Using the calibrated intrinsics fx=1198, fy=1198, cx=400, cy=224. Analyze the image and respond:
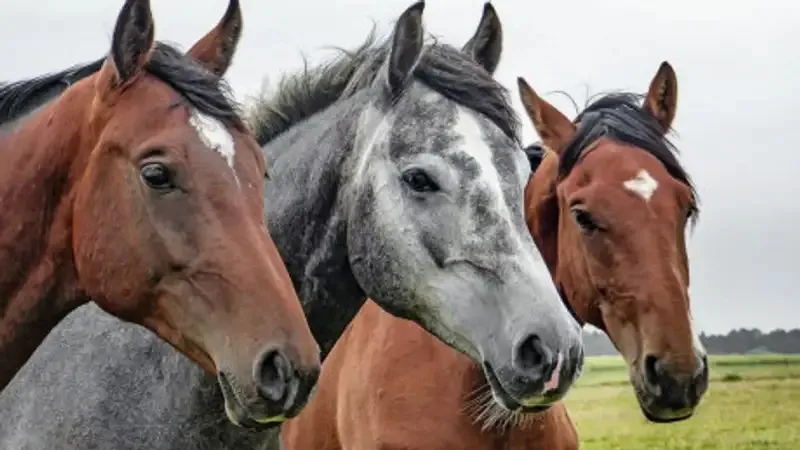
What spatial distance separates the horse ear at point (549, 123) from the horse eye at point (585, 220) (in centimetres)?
71

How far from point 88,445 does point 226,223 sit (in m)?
1.67

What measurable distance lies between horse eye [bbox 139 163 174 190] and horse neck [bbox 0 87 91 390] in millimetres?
371

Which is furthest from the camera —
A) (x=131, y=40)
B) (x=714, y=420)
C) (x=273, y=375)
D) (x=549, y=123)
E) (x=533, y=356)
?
(x=714, y=420)

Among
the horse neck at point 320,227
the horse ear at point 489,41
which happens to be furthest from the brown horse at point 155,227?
the horse ear at point 489,41

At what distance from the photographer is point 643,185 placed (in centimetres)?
643

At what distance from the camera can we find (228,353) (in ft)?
13.0

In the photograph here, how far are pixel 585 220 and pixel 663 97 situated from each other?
1.33 m

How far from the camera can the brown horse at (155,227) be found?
154 inches

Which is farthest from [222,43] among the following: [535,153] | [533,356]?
[535,153]

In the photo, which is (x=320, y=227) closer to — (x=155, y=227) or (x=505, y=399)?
(x=505, y=399)

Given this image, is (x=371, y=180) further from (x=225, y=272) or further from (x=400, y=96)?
(x=225, y=272)

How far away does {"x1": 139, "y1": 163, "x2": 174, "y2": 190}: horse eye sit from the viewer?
4.14 meters

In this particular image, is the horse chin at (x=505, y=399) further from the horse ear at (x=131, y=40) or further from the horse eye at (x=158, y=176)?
the horse ear at (x=131, y=40)

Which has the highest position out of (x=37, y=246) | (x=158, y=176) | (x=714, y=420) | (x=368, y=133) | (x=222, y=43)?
(x=222, y=43)
